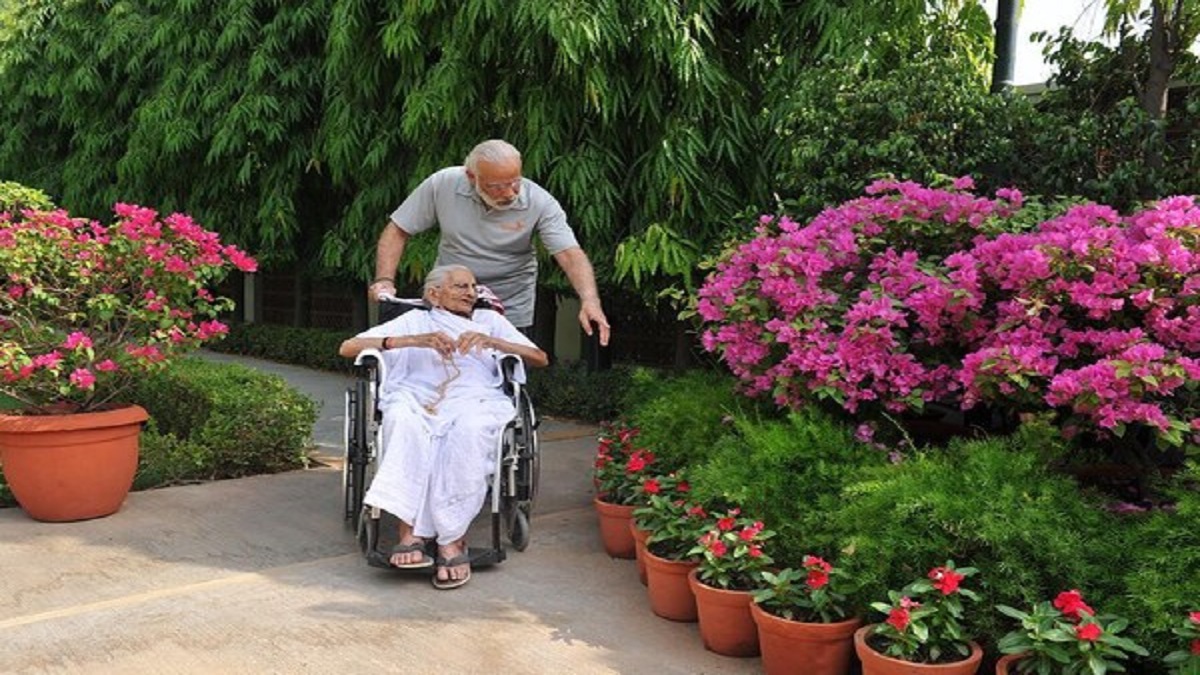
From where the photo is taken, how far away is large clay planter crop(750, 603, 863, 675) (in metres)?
2.38

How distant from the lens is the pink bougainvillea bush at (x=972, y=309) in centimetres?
250

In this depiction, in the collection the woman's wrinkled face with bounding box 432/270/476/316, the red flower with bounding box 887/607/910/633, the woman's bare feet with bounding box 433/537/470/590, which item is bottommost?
the woman's bare feet with bounding box 433/537/470/590

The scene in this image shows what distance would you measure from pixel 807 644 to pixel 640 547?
0.83 meters

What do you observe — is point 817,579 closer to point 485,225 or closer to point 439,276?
point 439,276

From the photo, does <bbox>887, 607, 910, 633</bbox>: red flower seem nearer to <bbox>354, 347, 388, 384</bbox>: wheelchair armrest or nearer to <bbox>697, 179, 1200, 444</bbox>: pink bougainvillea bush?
<bbox>697, 179, 1200, 444</bbox>: pink bougainvillea bush

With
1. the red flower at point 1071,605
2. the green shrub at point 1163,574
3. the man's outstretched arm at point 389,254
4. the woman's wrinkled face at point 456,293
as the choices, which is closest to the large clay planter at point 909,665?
the red flower at point 1071,605

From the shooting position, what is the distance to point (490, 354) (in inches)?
148

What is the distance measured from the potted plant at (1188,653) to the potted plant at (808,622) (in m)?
0.69

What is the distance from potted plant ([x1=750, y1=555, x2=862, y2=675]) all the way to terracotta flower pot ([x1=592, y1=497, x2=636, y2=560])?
3.26 feet

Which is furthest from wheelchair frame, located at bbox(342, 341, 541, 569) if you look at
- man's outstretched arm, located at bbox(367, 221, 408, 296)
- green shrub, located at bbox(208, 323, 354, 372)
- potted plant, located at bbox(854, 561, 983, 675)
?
green shrub, located at bbox(208, 323, 354, 372)

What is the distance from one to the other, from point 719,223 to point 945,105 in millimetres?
1812

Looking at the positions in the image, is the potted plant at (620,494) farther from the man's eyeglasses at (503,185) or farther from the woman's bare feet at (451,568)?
the man's eyeglasses at (503,185)

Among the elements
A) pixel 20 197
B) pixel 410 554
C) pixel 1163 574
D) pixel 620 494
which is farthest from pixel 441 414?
pixel 20 197

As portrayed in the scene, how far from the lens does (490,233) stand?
3998 mm
